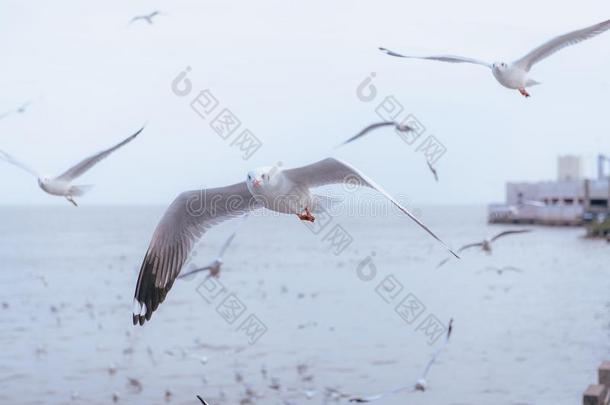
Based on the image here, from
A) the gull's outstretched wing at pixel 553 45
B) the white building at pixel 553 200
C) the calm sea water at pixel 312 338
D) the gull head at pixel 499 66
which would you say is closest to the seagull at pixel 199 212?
the gull head at pixel 499 66

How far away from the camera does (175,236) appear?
7.00 m

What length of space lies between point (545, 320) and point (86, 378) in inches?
518

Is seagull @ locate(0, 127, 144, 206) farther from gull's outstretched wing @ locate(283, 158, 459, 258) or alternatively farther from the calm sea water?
the calm sea water

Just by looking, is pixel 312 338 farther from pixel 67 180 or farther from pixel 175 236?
pixel 175 236

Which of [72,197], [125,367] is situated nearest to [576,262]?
[125,367]

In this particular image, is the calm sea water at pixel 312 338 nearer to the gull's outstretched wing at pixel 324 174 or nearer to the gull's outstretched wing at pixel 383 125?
the gull's outstretched wing at pixel 383 125

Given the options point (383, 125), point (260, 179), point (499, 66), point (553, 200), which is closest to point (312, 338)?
point (383, 125)

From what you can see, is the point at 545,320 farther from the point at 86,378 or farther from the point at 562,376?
the point at 86,378

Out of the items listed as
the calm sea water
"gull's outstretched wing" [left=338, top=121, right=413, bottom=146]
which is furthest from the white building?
"gull's outstretched wing" [left=338, top=121, right=413, bottom=146]

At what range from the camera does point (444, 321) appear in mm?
25906

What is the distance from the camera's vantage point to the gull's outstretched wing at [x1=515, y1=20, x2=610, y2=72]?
7.55 metres

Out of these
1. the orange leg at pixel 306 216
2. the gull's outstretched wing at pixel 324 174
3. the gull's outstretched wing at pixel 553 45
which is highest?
the gull's outstretched wing at pixel 553 45

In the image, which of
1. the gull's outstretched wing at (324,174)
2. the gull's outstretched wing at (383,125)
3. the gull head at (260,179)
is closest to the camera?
the gull head at (260,179)

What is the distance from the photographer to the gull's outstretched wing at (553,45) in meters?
7.55
